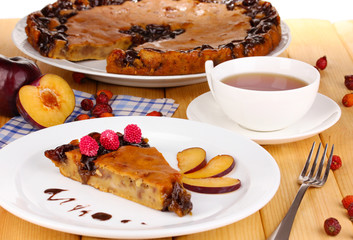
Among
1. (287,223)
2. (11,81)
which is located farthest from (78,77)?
(287,223)

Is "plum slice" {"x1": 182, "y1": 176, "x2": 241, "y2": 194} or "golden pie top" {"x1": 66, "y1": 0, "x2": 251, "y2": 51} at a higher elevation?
"plum slice" {"x1": 182, "y1": 176, "x2": 241, "y2": 194}

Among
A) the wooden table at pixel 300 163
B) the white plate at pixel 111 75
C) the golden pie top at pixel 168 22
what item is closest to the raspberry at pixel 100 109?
the white plate at pixel 111 75

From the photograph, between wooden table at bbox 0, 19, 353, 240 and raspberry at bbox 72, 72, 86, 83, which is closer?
wooden table at bbox 0, 19, 353, 240

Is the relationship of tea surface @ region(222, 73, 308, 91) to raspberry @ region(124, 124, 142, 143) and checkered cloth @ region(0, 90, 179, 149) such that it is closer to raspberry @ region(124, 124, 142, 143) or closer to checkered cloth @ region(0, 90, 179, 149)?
checkered cloth @ region(0, 90, 179, 149)

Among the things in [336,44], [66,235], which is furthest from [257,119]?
[336,44]

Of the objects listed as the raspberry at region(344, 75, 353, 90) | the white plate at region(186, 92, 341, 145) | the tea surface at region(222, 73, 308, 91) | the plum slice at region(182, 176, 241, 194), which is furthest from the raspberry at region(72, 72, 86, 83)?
the raspberry at region(344, 75, 353, 90)

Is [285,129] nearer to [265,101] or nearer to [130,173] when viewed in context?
[265,101]
